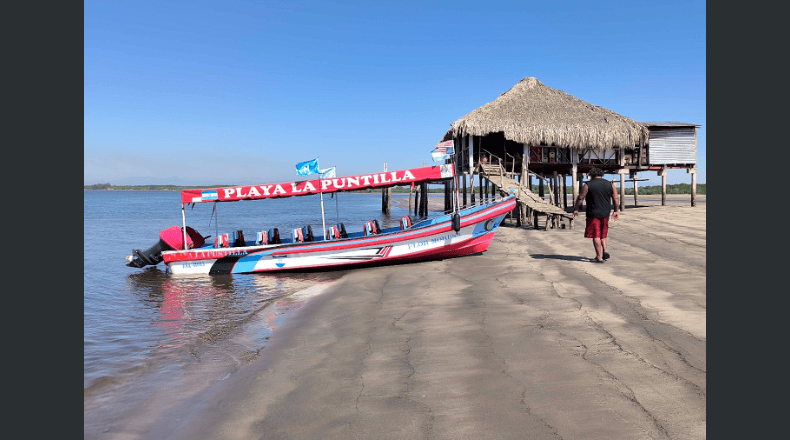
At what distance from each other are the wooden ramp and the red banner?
4.90m

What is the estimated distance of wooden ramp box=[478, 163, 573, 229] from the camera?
646 inches

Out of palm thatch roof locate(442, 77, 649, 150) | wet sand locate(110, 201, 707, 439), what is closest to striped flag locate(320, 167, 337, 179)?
wet sand locate(110, 201, 707, 439)

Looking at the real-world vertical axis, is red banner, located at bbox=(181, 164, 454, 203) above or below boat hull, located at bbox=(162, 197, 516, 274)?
above

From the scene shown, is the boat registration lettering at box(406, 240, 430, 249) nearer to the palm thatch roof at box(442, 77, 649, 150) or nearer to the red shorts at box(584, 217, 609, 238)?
the red shorts at box(584, 217, 609, 238)

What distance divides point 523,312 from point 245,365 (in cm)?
356

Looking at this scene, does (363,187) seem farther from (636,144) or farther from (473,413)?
(636,144)

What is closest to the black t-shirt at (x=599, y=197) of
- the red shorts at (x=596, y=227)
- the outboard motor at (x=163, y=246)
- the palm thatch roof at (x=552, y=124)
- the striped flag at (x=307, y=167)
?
the red shorts at (x=596, y=227)

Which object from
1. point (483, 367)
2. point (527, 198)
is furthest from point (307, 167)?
point (527, 198)

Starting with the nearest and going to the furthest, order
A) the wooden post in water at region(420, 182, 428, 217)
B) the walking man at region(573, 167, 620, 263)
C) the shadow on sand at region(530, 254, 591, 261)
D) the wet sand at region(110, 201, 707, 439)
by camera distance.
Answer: the wet sand at region(110, 201, 707, 439)
the walking man at region(573, 167, 620, 263)
the shadow on sand at region(530, 254, 591, 261)
the wooden post in water at region(420, 182, 428, 217)

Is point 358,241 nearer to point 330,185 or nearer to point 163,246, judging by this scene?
point 330,185

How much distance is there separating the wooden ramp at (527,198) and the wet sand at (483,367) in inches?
335

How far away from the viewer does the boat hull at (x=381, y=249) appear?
11.3 metres

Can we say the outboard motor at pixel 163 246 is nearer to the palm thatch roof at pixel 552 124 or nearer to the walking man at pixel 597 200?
the walking man at pixel 597 200

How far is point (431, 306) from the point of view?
671 centimetres
